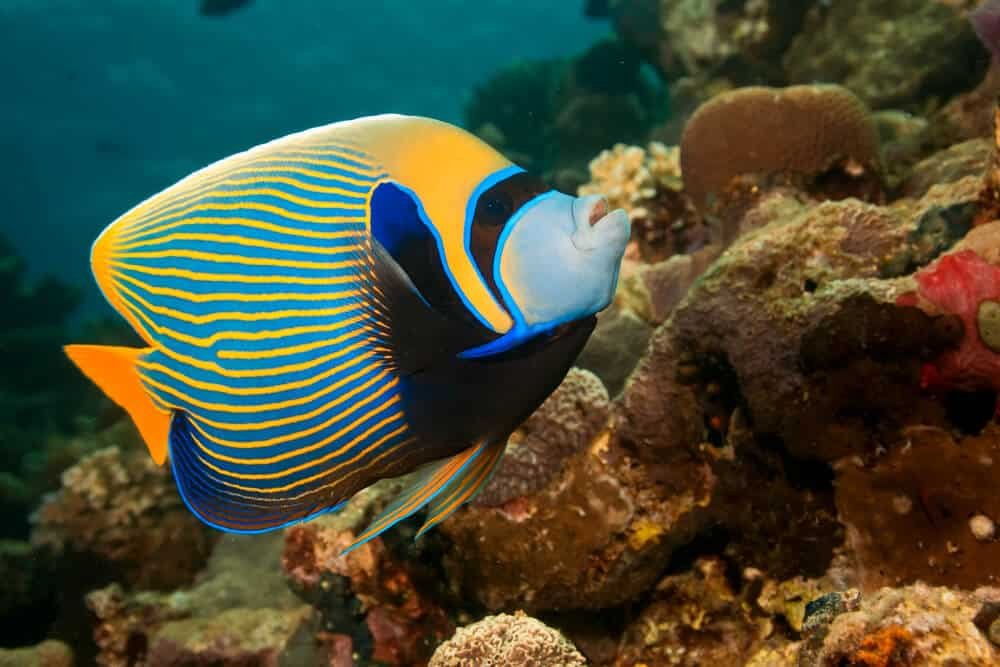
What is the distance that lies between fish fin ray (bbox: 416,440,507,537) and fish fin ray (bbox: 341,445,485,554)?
0.02m

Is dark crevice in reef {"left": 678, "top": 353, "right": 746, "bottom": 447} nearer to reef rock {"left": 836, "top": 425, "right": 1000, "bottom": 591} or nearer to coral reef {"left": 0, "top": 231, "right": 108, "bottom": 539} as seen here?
reef rock {"left": 836, "top": 425, "right": 1000, "bottom": 591}

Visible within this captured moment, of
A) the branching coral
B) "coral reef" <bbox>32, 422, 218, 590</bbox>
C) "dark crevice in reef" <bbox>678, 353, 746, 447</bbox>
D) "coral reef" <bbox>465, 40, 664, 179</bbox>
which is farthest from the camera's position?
"coral reef" <bbox>465, 40, 664, 179</bbox>

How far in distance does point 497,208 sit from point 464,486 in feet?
1.83

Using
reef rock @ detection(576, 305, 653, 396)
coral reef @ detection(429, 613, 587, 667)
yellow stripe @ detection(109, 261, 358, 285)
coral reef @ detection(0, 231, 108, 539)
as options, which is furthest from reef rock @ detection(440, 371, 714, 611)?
coral reef @ detection(0, 231, 108, 539)

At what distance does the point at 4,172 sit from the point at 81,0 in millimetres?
19847

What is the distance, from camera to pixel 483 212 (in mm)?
1105

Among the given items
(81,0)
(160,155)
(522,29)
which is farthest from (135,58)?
(522,29)

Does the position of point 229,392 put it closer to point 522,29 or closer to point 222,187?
point 222,187

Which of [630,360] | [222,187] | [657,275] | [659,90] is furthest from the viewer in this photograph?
[659,90]

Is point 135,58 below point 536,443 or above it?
above

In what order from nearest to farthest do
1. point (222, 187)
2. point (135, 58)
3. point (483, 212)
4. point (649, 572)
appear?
point (483, 212) → point (222, 187) → point (649, 572) → point (135, 58)

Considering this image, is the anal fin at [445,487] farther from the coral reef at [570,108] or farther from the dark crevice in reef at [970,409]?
the coral reef at [570,108]

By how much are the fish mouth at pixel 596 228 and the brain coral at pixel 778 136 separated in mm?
4674

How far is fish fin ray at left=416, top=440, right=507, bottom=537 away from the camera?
4.25 feet
